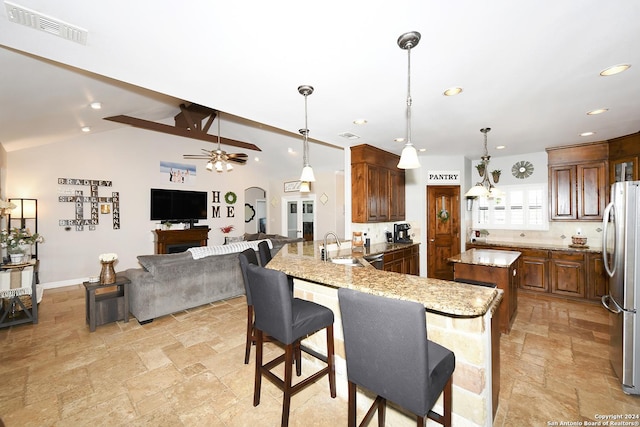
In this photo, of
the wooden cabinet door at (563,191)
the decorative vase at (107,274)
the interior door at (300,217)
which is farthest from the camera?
the interior door at (300,217)

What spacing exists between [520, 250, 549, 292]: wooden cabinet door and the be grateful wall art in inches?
342

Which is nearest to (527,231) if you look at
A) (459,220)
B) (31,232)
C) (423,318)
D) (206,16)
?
(459,220)

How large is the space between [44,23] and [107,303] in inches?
130

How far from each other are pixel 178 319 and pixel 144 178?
447 cm

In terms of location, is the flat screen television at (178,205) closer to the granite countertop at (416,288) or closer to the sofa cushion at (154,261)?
the sofa cushion at (154,261)

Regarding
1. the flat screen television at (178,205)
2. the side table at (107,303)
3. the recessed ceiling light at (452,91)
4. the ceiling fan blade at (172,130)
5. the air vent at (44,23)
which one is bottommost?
the side table at (107,303)

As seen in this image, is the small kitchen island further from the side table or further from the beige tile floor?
the side table

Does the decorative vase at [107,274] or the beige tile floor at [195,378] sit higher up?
the decorative vase at [107,274]

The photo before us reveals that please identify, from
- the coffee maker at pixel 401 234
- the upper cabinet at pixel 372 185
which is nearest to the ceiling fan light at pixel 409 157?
the upper cabinet at pixel 372 185

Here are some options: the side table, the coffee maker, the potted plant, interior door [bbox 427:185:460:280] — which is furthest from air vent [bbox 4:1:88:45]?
interior door [bbox 427:185:460:280]

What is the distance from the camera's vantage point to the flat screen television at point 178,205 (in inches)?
270

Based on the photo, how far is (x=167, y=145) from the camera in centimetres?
711

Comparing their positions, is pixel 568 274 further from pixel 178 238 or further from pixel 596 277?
pixel 178 238

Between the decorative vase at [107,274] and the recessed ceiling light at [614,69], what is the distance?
5.65m
